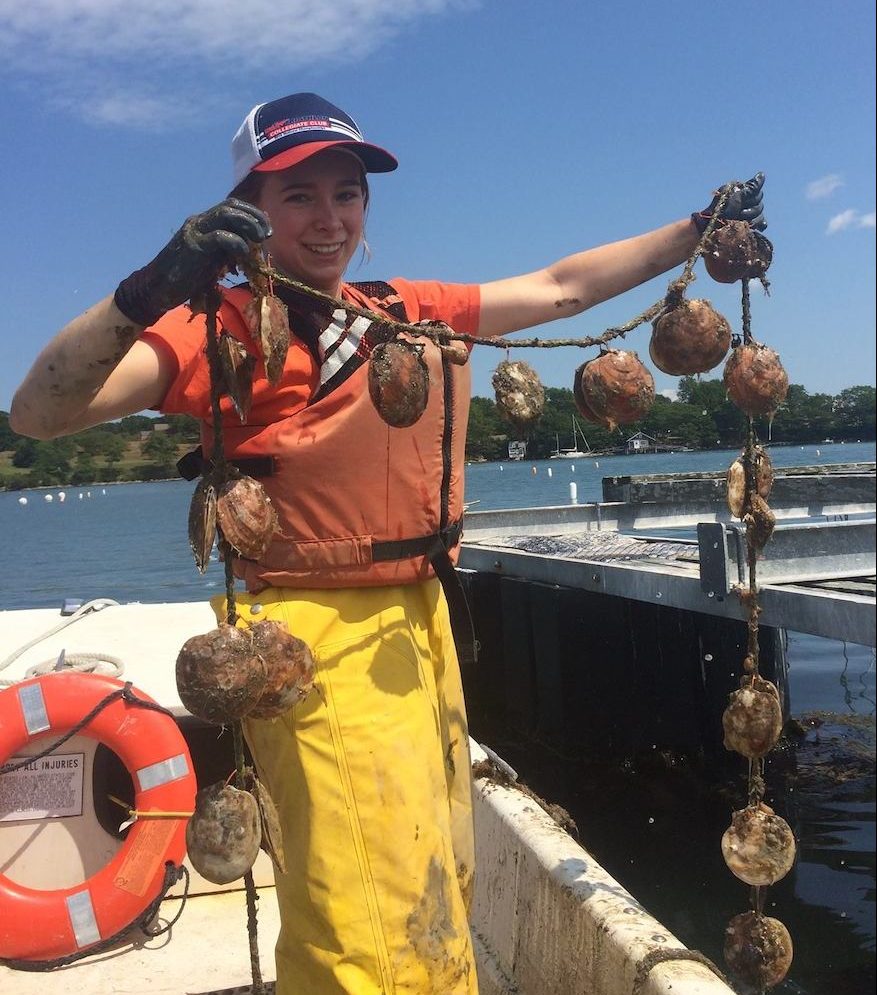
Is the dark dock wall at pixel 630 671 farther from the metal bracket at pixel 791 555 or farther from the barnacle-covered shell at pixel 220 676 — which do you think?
the barnacle-covered shell at pixel 220 676

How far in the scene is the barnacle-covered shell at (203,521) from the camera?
1874 millimetres

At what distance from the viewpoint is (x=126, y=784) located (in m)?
4.75

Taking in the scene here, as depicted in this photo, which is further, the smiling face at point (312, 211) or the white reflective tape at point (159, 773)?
the white reflective tape at point (159, 773)

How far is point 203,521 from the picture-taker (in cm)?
188

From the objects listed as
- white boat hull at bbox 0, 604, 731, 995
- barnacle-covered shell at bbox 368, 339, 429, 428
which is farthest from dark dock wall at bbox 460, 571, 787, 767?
barnacle-covered shell at bbox 368, 339, 429, 428

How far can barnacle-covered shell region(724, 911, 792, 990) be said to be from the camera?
2.42 m

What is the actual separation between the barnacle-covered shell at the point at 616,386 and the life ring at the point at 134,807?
309 centimetres

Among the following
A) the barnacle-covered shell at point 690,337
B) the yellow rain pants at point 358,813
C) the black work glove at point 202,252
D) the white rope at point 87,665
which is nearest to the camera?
the black work glove at point 202,252

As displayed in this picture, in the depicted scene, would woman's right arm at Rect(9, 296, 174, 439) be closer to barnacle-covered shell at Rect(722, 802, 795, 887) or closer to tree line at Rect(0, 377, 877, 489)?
tree line at Rect(0, 377, 877, 489)

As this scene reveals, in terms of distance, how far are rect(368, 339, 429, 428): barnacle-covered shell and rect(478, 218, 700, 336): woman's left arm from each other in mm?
1105

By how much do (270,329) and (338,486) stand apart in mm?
806

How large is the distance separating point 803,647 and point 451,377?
12.8 metres

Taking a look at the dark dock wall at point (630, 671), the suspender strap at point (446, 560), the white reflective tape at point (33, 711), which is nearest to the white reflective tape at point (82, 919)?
the white reflective tape at point (33, 711)

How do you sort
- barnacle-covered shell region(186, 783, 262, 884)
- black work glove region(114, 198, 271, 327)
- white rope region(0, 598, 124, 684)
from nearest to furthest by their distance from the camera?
black work glove region(114, 198, 271, 327)
barnacle-covered shell region(186, 783, 262, 884)
white rope region(0, 598, 124, 684)
